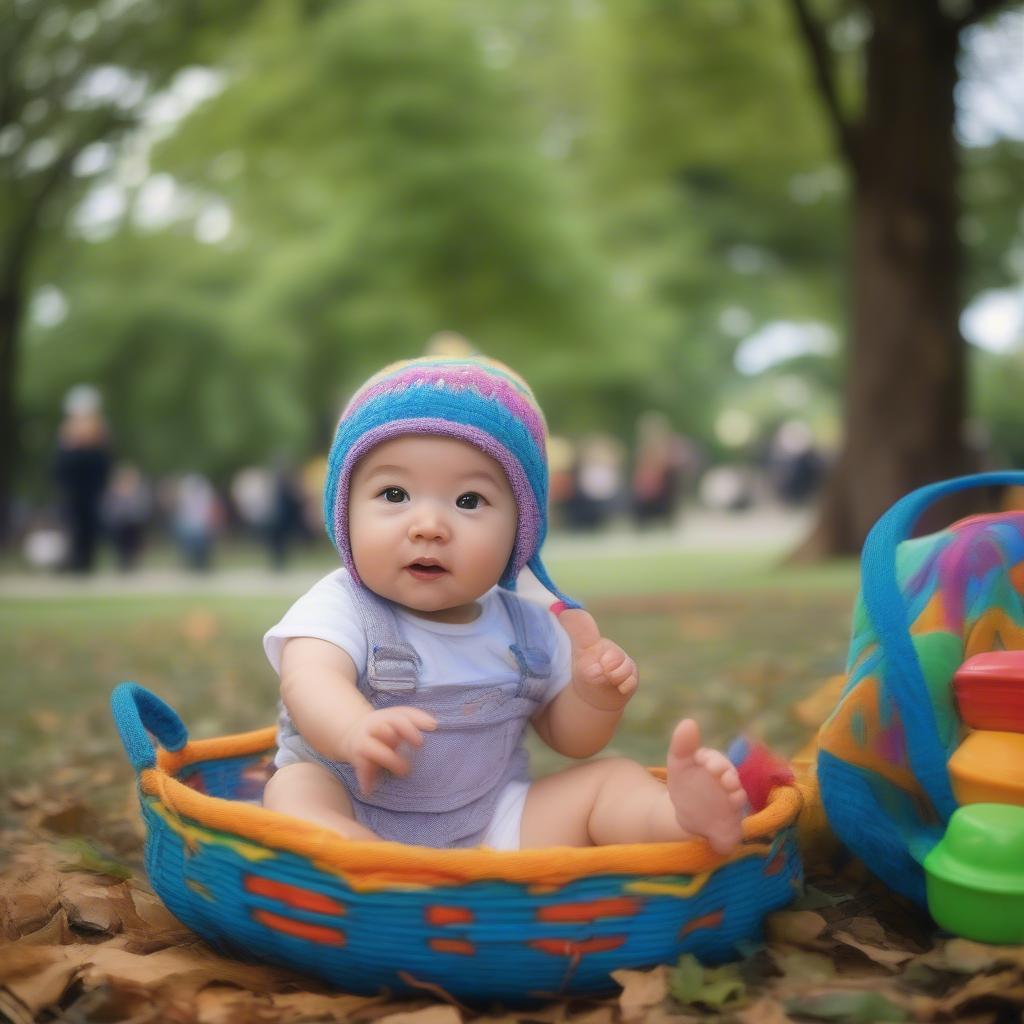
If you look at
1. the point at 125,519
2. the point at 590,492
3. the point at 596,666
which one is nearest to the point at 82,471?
the point at 125,519

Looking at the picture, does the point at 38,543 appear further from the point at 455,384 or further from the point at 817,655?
the point at 455,384

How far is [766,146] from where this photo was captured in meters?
19.1

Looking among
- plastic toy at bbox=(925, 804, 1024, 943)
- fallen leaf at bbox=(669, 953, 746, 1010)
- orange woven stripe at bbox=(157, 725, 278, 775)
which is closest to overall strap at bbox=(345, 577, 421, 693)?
orange woven stripe at bbox=(157, 725, 278, 775)

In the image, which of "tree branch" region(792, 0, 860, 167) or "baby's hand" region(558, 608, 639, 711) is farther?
"tree branch" region(792, 0, 860, 167)

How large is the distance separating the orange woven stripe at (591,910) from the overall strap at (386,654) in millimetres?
506

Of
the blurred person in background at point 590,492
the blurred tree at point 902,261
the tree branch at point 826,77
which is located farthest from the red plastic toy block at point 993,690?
the blurred person in background at point 590,492

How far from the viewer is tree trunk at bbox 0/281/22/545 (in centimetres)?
1609

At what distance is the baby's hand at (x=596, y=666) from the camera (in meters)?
2.10

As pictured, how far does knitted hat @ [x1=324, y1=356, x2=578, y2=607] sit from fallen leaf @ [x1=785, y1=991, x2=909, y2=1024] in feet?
2.55

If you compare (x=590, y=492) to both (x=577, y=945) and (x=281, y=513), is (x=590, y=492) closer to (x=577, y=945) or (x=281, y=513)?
(x=281, y=513)

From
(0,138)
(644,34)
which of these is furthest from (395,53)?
(0,138)

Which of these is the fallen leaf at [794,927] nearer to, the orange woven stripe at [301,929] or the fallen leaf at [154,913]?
the orange woven stripe at [301,929]

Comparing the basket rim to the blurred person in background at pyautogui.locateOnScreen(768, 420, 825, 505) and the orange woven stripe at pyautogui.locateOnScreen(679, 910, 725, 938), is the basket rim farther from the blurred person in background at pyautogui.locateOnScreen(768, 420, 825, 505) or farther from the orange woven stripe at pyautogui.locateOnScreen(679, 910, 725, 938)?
the blurred person in background at pyautogui.locateOnScreen(768, 420, 825, 505)

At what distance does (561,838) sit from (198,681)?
3.50 m
